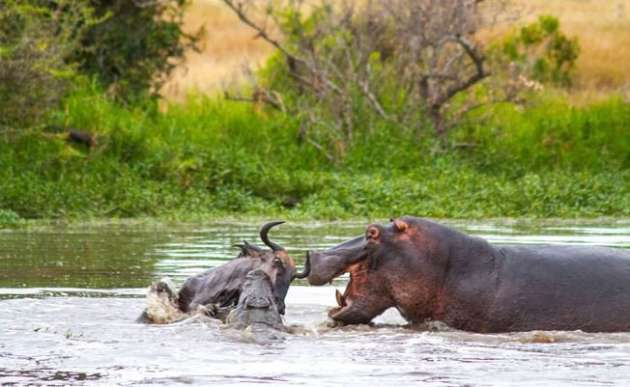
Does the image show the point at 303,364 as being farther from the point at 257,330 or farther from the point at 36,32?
the point at 36,32

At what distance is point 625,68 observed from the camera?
35844 millimetres

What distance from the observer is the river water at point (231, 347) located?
20.7 feet

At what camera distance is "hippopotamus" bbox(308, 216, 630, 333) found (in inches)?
301

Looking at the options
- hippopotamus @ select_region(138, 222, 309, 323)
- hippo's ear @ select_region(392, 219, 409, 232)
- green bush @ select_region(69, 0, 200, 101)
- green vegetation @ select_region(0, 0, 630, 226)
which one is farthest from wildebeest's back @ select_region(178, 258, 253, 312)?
green bush @ select_region(69, 0, 200, 101)

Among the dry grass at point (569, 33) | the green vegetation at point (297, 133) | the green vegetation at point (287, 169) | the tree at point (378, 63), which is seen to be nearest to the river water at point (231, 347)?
the green vegetation at point (287, 169)

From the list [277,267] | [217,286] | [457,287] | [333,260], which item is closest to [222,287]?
[217,286]

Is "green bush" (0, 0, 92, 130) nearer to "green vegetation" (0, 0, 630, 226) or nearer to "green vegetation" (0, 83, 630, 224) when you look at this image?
"green vegetation" (0, 0, 630, 226)

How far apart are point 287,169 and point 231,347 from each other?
9.15 meters

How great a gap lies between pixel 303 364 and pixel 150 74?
494 inches

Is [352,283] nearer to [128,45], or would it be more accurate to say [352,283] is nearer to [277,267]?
[277,267]

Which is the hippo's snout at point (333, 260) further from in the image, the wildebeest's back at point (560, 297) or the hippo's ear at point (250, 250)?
the wildebeest's back at point (560, 297)

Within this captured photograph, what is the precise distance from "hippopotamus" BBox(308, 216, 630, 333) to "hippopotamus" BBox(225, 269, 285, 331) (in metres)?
0.30

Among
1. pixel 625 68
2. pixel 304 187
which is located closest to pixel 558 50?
pixel 625 68

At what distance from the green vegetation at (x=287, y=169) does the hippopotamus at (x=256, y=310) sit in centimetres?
574
